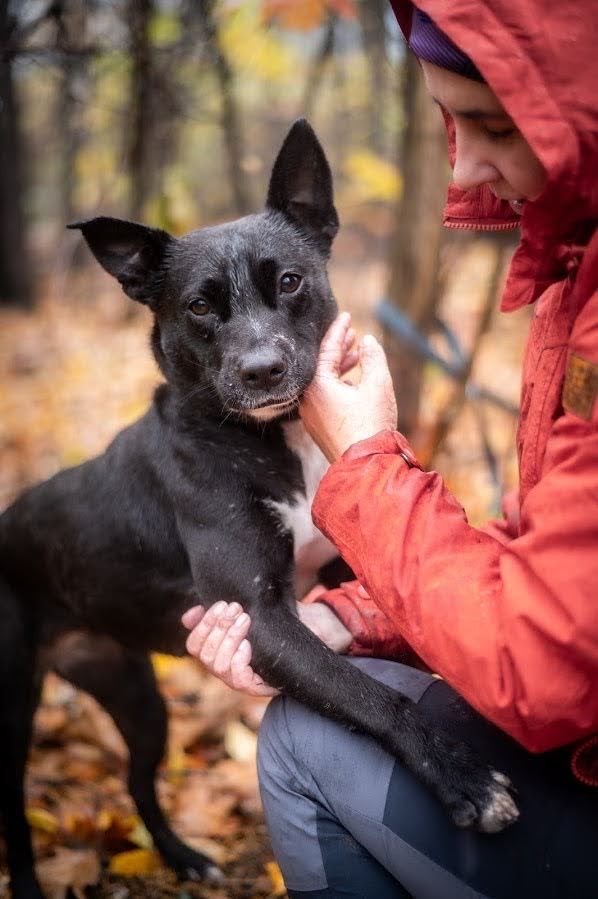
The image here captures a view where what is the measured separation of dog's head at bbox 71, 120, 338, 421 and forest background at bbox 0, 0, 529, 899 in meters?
0.31

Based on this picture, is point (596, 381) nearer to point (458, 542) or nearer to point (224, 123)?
point (458, 542)

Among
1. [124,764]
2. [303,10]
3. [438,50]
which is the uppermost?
[303,10]

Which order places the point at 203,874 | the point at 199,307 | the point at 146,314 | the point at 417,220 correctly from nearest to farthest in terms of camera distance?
the point at 199,307 → the point at 203,874 → the point at 417,220 → the point at 146,314

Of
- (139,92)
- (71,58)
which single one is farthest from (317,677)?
(139,92)

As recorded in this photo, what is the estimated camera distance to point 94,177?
1448cm

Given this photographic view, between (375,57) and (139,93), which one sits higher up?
(375,57)

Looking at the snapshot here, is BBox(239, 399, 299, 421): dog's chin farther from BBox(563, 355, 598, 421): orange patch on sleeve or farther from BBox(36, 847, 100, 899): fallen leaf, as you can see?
BBox(36, 847, 100, 899): fallen leaf

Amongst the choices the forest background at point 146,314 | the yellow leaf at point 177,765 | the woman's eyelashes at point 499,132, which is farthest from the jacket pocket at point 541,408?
the yellow leaf at point 177,765

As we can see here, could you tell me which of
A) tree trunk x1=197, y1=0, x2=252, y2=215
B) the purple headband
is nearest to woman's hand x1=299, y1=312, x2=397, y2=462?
the purple headband

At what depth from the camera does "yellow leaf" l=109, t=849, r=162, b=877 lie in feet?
9.77

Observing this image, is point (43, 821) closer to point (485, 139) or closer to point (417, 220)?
point (485, 139)

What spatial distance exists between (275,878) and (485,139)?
7.86ft

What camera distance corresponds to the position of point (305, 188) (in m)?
2.84

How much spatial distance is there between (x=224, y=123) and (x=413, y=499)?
6.40 meters
